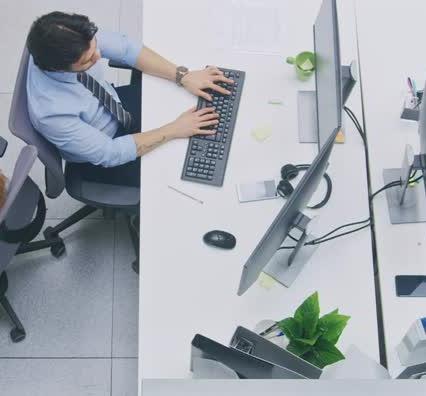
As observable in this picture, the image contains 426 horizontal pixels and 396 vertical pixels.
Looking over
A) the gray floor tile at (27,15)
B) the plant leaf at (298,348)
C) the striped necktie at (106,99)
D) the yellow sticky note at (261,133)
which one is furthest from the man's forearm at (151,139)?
the gray floor tile at (27,15)

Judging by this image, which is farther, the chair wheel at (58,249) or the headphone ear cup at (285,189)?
the chair wheel at (58,249)

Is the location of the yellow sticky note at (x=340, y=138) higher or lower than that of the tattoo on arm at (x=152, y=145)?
higher

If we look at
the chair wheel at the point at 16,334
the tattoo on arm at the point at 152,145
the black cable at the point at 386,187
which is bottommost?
the chair wheel at the point at 16,334

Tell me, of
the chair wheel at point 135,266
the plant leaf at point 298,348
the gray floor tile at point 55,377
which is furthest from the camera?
the chair wheel at point 135,266

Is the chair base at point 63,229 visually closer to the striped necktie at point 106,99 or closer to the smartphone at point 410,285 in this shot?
the striped necktie at point 106,99

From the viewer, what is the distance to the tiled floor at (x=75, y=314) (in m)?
2.29

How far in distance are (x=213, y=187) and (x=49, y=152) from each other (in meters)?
0.55

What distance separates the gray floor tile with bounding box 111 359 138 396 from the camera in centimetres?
227

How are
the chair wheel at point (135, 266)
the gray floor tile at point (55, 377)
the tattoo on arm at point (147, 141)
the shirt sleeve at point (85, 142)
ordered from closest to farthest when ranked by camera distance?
the shirt sleeve at point (85, 142), the tattoo on arm at point (147, 141), the gray floor tile at point (55, 377), the chair wheel at point (135, 266)

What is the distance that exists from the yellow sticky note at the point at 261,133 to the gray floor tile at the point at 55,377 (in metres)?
1.10

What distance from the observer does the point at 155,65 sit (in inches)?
80.9

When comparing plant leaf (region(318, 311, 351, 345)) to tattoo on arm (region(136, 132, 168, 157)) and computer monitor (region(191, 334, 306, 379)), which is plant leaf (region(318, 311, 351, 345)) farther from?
tattoo on arm (region(136, 132, 168, 157))

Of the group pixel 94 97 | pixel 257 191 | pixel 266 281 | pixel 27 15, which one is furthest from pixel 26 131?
pixel 27 15

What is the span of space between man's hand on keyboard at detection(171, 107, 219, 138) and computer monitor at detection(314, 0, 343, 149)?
1.19ft
